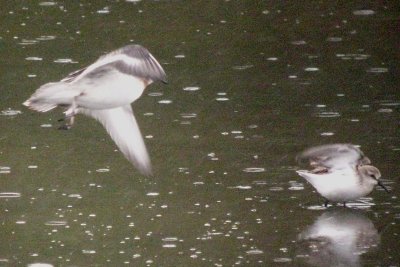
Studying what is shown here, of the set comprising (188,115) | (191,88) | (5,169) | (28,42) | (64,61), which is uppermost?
(28,42)

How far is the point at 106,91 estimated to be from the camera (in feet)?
26.2

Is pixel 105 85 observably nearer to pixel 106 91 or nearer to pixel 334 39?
pixel 106 91

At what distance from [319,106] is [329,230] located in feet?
11.0

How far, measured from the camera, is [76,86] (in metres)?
7.96

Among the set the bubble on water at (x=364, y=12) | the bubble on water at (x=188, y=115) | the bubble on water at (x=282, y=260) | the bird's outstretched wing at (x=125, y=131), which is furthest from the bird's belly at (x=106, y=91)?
the bubble on water at (x=364, y=12)

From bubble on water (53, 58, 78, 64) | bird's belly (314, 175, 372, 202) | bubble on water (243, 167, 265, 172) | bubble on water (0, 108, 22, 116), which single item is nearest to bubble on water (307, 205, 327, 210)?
bird's belly (314, 175, 372, 202)

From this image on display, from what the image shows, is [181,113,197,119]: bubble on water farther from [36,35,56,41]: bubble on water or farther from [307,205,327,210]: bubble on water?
[36,35,56,41]: bubble on water

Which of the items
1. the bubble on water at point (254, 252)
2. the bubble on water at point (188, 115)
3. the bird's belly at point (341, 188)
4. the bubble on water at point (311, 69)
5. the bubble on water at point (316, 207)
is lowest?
the bubble on water at point (254, 252)

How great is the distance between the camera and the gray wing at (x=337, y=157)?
9.03 m

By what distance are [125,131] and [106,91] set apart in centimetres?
89

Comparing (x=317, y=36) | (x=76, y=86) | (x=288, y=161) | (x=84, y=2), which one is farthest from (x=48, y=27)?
(x=76, y=86)

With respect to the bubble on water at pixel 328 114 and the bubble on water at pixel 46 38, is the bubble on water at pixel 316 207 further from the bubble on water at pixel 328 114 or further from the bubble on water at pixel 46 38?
the bubble on water at pixel 46 38

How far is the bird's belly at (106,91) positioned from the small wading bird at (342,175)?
5.54 feet

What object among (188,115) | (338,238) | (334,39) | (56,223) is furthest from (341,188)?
(334,39)
